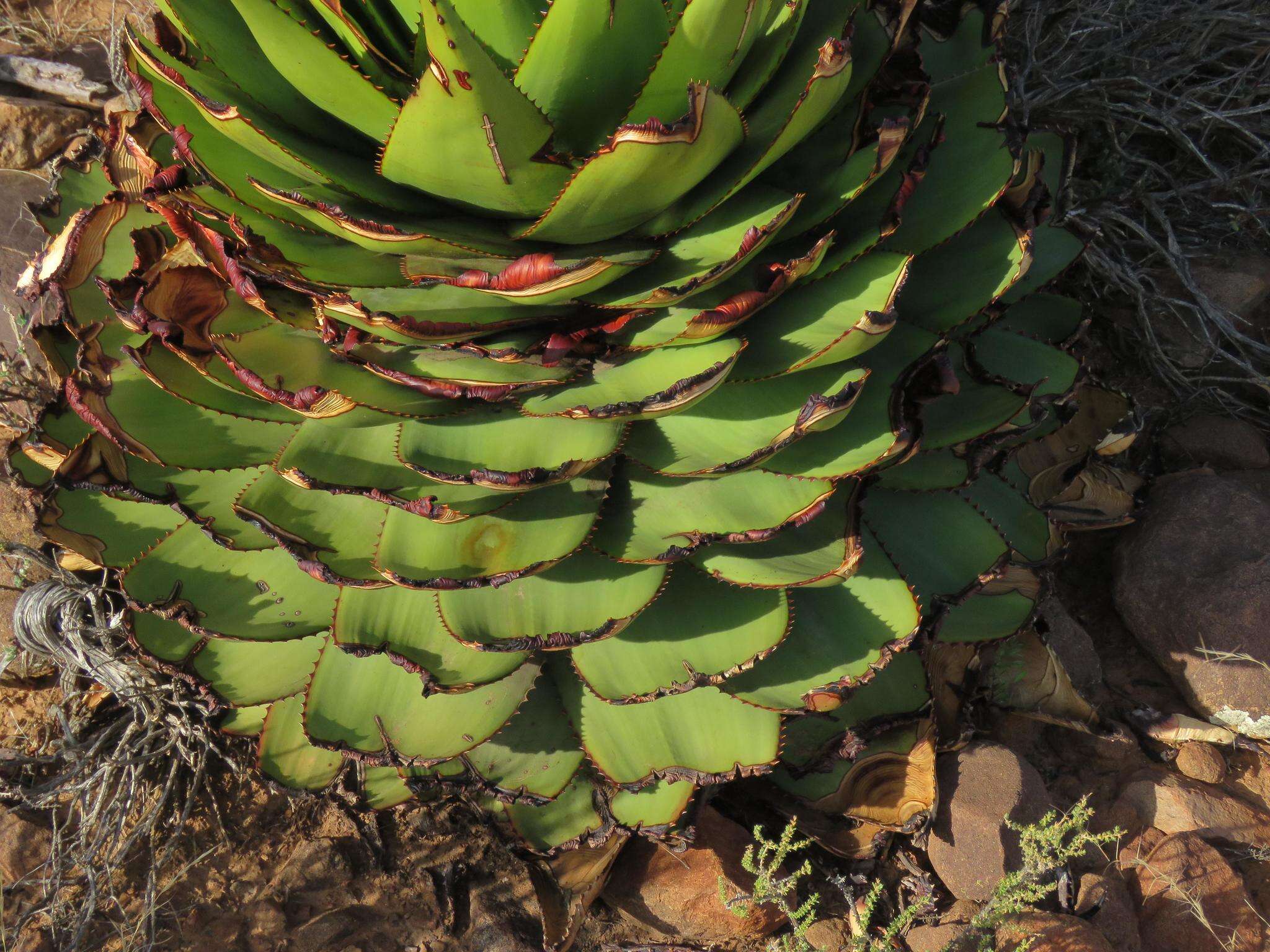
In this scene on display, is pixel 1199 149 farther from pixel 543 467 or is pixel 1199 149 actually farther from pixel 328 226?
pixel 328 226

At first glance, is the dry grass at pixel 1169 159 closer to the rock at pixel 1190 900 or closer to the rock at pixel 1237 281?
the rock at pixel 1237 281

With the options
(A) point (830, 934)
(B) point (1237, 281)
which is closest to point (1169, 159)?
(B) point (1237, 281)

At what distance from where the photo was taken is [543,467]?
1.33 meters

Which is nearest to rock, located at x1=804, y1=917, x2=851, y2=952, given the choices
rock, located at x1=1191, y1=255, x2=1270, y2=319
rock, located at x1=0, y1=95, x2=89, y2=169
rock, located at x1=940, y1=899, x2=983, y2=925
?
rock, located at x1=940, y1=899, x2=983, y2=925

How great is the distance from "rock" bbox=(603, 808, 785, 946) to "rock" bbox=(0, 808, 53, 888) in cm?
126

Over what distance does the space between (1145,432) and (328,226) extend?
8.36 ft

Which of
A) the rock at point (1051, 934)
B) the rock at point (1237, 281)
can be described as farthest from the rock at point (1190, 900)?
the rock at point (1237, 281)

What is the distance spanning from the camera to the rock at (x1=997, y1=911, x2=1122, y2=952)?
1945 millimetres

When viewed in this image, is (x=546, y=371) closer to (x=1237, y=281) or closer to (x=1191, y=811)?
(x=1191, y=811)

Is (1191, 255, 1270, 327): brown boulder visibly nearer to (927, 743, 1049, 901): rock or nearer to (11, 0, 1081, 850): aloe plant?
(11, 0, 1081, 850): aloe plant

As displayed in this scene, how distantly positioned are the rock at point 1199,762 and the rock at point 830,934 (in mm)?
1006

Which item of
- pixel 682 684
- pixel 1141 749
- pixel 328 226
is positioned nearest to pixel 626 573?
pixel 682 684

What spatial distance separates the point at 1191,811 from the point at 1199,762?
0.18m

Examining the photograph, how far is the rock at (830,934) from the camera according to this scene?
210 centimetres
